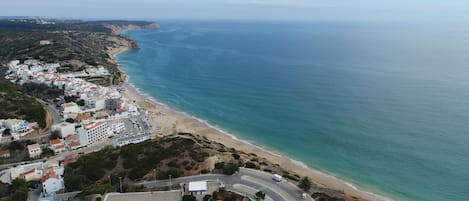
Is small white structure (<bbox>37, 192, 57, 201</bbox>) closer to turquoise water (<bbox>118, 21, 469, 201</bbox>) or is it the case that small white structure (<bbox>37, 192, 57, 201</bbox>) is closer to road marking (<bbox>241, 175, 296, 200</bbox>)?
road marking (<bbox>241, 175, 296, 200</bbox>)

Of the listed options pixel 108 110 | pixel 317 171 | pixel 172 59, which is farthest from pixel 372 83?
pixel 172 59

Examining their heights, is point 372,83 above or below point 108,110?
above

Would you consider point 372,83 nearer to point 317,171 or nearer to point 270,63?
point 270,63

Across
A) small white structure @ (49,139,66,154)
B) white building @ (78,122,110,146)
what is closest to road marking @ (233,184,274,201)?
white building @ (78,122,110,146)

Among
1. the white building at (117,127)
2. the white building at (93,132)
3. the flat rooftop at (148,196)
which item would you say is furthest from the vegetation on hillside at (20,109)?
the flat rooftop at (148,196)

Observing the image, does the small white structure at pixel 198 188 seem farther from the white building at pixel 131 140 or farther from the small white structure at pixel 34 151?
the small white structure at pixel 34 151

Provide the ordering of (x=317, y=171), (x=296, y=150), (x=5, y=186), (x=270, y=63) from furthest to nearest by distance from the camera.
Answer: (x=270, y=63) < (x=296, y=150) < (x=317, y=171) < (x=5, y=186)

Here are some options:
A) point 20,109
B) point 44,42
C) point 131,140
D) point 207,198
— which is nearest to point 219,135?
point 131,140
